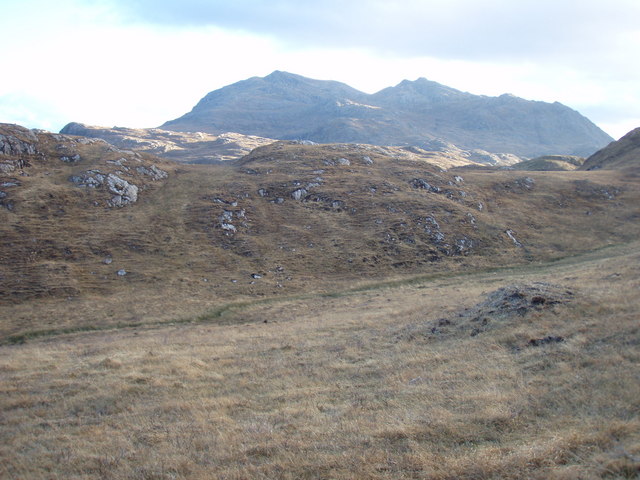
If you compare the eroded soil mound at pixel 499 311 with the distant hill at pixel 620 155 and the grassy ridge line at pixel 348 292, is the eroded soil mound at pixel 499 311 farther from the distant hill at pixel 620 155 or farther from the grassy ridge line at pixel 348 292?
the distant hill at pixel 620 155

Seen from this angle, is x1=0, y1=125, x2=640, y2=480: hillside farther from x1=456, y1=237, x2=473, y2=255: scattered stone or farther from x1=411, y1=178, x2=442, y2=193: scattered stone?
x1=411, y1=178, x2=442, y2=193: scattered stone

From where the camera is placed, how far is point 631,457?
7.66 m

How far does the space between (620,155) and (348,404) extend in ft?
390

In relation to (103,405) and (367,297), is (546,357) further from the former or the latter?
(367,297)

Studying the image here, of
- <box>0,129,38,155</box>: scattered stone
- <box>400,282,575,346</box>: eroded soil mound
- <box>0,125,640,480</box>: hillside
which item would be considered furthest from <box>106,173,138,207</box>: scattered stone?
<box>400,282,575,346</box>: eroded soil mound

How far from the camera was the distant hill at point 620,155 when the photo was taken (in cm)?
9343

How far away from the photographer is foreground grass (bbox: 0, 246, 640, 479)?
8945mm

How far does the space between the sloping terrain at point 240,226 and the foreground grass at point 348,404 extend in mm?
14405

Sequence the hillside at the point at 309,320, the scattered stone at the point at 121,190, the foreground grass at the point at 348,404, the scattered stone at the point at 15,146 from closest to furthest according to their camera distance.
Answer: the foreground grass at the point at 348,404 → the hillside at the point at 309,320 → the scattered stone at the point at 121,190 → the scattered stone at the point at 15,146

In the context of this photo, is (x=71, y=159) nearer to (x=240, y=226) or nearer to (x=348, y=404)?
(x=240, y=226)

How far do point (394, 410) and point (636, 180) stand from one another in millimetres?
85634

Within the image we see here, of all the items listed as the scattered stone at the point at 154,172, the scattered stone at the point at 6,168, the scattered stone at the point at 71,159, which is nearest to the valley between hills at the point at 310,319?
the scattered stone at the point at 71,159

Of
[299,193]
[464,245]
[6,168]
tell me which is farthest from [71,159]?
[464,245]

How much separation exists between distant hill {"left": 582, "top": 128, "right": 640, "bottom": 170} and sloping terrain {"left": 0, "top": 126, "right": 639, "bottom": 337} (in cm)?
2515
